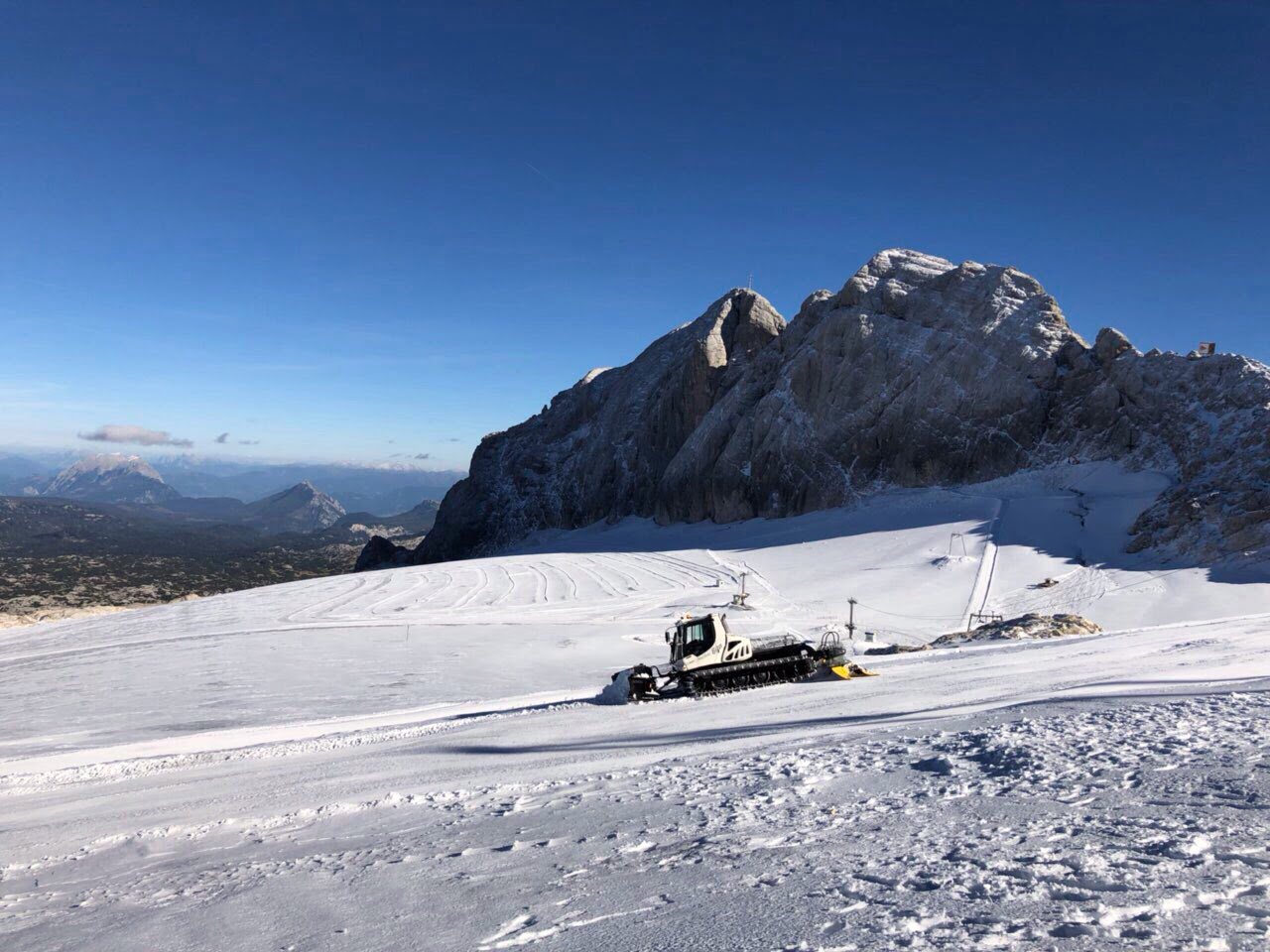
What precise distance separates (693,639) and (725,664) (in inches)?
40.7

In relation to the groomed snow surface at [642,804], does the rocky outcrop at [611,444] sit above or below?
above

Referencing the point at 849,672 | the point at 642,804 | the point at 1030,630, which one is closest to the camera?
the point at 642,804

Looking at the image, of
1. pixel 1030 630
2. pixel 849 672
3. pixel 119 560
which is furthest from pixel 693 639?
pixel 119 560

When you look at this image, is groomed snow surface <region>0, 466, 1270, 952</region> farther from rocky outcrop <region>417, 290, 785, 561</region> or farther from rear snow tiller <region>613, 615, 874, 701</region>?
rocky outcrop <region>417, 290, 785, 561</region>

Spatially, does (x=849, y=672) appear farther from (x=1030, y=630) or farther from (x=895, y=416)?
(x=895, y=416)

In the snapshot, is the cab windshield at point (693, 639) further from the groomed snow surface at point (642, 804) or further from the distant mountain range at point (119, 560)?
the distant mountain range at point (119, 560)

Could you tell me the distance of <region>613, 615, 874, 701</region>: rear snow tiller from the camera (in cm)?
1567

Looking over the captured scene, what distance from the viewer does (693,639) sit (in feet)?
54.7

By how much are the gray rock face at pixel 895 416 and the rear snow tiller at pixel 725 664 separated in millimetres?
26922

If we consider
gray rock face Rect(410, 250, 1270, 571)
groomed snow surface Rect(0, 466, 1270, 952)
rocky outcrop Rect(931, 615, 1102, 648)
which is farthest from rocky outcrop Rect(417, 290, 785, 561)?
groomed snow surface Rect(0, 466, 1270, 952)

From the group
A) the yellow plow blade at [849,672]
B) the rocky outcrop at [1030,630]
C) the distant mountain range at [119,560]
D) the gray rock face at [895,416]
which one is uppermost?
the gray rock face at [895,416]

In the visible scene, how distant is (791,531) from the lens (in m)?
50.3

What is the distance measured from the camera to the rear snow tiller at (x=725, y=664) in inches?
617

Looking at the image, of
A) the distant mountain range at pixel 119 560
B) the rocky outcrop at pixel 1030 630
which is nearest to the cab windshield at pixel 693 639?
the rocky outcrop at pixel 1030 630
